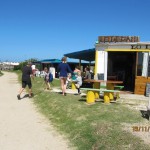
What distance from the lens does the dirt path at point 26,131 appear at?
24.9ft

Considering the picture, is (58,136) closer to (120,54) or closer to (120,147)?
(120,147)

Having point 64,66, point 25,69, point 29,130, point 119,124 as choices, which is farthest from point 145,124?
point 25,69

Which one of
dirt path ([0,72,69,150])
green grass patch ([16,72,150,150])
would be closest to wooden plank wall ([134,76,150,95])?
green grass patch ([16,72,150,150])

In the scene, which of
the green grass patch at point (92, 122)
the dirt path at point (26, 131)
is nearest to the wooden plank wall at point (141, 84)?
the green grass patch at point (92, 122)

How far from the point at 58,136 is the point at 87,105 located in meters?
3.51

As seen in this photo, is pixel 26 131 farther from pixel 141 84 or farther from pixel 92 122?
pixel 141 84

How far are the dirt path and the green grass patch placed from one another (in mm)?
313

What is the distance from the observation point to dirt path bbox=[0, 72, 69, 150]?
759 centimetres

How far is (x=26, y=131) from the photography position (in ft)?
29.3

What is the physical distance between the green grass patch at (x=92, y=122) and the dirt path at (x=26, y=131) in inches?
12.3

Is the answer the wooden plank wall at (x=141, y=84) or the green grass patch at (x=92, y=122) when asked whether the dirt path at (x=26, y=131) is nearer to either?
the green grass patch at (x=92, y=122)

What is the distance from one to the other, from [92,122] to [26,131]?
176cm

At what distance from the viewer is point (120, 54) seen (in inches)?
761

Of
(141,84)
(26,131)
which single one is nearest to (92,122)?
(26,131)
